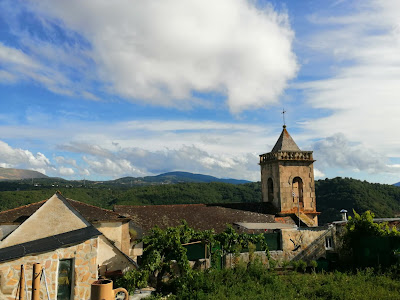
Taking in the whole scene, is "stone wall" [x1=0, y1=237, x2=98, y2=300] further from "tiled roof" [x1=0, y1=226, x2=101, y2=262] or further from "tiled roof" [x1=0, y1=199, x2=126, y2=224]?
"tiled roof" [x1=0, y1=199, x2=126, y2=224]

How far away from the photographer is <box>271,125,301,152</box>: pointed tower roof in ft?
95.8

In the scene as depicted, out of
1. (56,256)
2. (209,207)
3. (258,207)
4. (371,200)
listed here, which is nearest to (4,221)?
(56,256)

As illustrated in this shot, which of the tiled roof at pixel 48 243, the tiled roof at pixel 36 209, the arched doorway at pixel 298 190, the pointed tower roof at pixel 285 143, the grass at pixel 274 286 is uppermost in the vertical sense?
the pointed tower roof at pixel 285 143

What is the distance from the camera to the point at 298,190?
29.5 metres

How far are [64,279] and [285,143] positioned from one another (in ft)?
77.0

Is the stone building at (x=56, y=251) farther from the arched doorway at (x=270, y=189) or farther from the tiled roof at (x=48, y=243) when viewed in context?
the arched doorway at (x=270, y=189)

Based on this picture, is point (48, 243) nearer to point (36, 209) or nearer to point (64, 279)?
point (64, 279)

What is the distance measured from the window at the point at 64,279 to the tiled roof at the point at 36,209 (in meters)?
6.23

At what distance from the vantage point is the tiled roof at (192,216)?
23.0 m

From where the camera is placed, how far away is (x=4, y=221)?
51.8ft

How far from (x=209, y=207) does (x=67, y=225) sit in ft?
50.8


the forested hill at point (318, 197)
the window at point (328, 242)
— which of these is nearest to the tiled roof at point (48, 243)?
the window at point (328, 242)

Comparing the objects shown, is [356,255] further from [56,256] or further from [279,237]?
[56,256]

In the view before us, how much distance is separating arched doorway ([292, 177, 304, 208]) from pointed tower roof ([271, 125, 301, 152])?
2943mm
